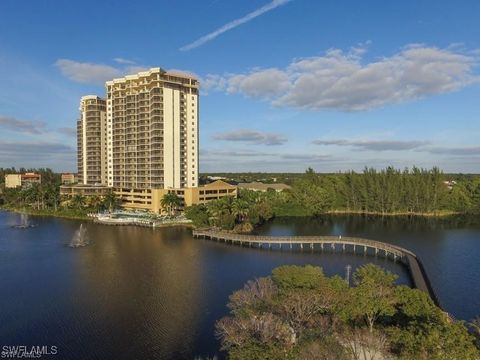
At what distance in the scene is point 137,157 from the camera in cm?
12125

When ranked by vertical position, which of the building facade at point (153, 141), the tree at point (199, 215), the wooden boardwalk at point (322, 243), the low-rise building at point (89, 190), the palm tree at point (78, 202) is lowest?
the wooden boardwalk at point (322, 243)

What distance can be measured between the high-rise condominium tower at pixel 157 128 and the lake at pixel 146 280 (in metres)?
25.2

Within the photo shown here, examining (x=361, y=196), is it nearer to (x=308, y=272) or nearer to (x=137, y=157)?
(x=137, y=157)

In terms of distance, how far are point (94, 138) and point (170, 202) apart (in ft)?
161

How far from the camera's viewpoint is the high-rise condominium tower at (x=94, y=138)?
137 metres

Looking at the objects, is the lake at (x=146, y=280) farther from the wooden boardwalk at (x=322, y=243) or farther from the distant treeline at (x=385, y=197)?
the distant treeline at (x=385, y=197)

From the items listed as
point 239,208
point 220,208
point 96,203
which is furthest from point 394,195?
point 96,203

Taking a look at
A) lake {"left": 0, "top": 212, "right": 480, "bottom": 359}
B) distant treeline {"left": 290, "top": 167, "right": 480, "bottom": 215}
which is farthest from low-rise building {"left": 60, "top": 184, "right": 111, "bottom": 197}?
distant treeline {"left": 290, "top": 167, "right": 480, "bottom": 215}

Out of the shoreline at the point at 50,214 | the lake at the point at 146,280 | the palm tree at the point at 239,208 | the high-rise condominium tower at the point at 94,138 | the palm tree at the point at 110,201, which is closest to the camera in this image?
the lake at the point at 146,280

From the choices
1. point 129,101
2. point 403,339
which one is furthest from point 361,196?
point 403,339

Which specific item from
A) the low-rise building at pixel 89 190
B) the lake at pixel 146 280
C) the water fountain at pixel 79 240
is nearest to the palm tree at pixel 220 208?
the lake at pixel 146 280

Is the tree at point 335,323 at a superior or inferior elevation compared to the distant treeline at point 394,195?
inferior

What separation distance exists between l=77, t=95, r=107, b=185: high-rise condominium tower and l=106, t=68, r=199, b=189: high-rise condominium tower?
47.8ft

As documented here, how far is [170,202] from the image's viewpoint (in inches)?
4240
